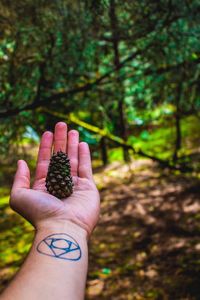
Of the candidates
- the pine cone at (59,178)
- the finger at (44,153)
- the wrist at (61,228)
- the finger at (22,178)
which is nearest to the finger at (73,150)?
the finger at (44,153)

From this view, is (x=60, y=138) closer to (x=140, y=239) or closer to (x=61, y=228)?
(x=61, y=228)

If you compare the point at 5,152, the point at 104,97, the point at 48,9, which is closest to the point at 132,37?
the point at 48,9

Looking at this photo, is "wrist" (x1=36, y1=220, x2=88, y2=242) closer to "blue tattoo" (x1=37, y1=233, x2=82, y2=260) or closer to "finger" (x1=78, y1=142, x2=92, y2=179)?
"blue tattoo" (x1=37, y1=233, x2=82, y2=260)

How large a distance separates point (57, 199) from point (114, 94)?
3054 mm

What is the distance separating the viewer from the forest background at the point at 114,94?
4.36 m

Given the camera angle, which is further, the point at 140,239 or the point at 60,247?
the point at 140,239

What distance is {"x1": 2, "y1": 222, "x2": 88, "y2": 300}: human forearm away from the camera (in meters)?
1.90

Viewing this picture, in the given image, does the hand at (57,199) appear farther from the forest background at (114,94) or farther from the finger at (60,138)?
the forest background at (114,94)

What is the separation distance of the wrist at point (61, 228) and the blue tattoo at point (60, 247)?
0.04 meters

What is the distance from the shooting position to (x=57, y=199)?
2.71 m

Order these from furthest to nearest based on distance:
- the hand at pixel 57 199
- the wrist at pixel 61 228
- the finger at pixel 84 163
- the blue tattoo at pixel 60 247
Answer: the finger at pixel 84 163, the hand at pixel 57 199, the wrist at pixel 61 228, the blue tattoo at pixel 60 247

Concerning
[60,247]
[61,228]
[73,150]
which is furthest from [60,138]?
[60,247]

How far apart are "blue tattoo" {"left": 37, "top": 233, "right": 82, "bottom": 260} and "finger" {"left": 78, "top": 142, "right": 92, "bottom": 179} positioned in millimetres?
935

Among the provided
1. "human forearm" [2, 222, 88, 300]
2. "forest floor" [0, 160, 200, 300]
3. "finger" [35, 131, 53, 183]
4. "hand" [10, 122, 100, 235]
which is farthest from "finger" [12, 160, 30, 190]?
"forest floor" [0, 160, 200, 300]
